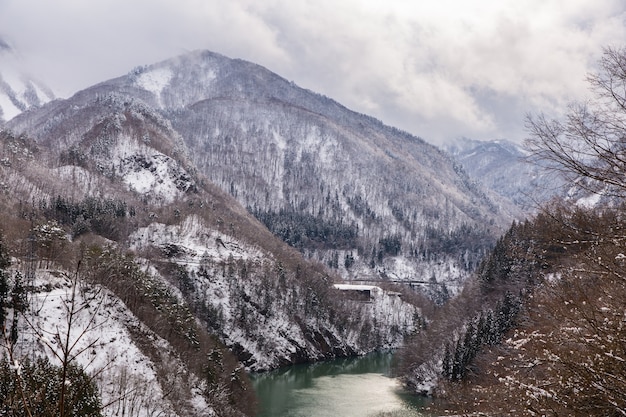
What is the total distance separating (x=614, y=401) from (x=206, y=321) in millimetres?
100130

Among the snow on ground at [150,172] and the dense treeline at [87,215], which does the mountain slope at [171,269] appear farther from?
the snow on ground at [150,172]

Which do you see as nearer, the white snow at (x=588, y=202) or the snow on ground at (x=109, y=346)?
the white snow at (x=588, y=202)

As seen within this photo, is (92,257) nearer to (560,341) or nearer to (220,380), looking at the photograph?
(220,380)

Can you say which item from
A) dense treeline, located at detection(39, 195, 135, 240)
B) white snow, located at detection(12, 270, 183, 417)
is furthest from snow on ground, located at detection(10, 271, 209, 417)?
dense treeline, located at detection(39, 195, 135, 240)

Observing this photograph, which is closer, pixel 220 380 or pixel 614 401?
pixel 614 401

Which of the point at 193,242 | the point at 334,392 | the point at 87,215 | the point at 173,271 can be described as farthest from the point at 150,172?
the point at 334,392

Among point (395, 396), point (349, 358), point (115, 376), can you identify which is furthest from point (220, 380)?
point (349, 358)

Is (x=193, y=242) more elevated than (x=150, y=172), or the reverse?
(x=150, y=172)

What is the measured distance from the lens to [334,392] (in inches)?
2844

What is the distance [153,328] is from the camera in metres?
55.4

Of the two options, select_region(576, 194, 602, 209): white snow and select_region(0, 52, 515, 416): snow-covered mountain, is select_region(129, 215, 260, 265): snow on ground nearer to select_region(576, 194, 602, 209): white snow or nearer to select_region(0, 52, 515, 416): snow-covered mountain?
select_region(0, 52, 515, 416): snow-covered mountain

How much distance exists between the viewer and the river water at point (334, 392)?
196ft

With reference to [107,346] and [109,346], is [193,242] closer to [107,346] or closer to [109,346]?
[107,346]

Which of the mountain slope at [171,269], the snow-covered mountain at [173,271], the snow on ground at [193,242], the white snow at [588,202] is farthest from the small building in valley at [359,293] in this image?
the white snow at [588,202]
